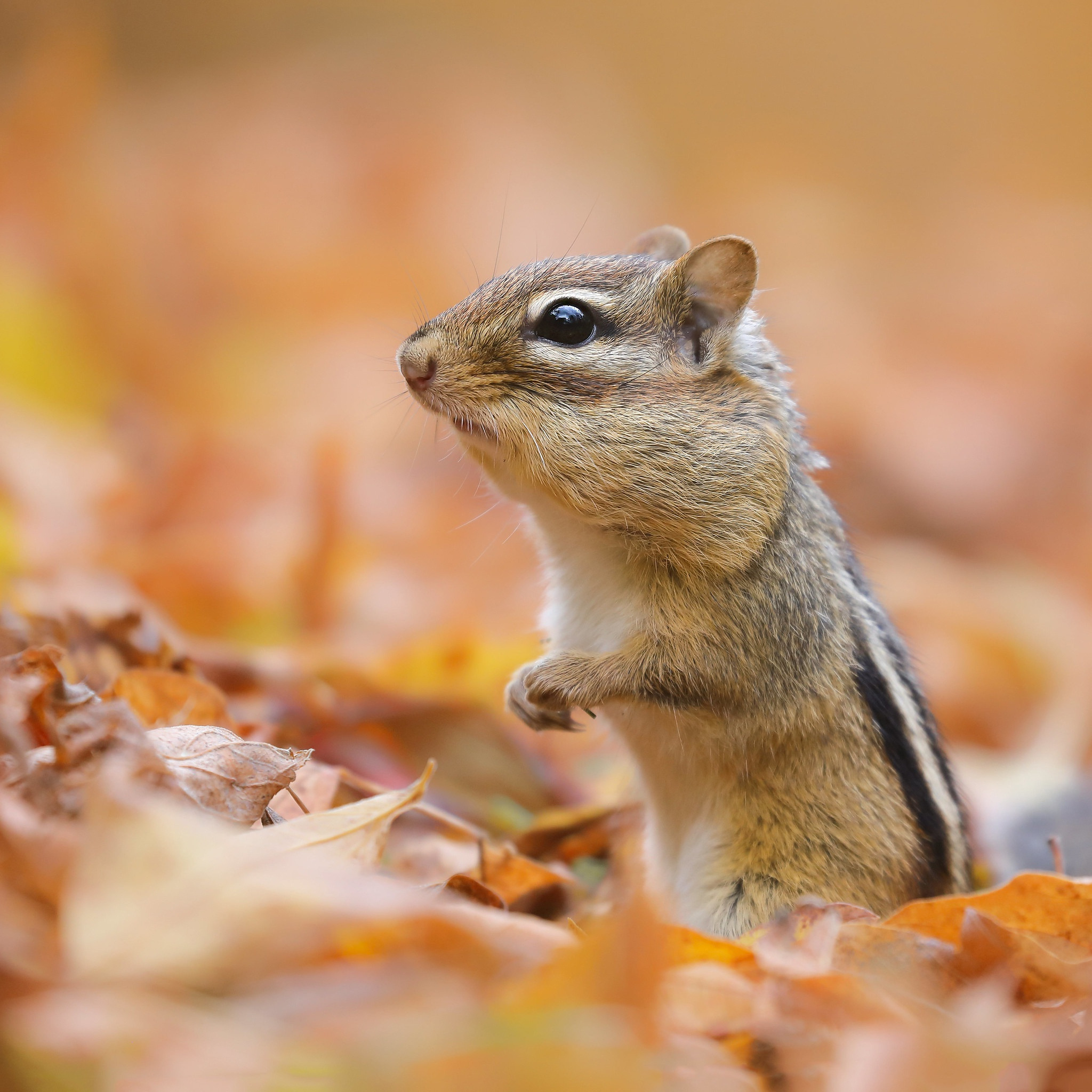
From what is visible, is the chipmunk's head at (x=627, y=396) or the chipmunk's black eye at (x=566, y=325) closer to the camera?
the chipmunk's head at (x=627, y=396)

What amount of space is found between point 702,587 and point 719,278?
756 mm

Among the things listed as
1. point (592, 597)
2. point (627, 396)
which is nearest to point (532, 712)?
point (592, 597)

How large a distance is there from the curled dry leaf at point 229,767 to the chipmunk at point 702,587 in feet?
2.84

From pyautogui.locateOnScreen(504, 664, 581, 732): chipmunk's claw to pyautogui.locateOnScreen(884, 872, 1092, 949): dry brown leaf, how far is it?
2.87 ft

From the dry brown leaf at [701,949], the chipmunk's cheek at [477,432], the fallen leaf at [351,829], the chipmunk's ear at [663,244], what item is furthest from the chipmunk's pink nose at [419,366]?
the dry brown leaf at [701,949]

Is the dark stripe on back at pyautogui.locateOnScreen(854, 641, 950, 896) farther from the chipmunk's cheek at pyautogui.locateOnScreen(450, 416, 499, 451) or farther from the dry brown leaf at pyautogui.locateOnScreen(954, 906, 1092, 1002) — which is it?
the chipmunk's cheek at pyautogui.locateOnScreen(450, 416, 499, 451)

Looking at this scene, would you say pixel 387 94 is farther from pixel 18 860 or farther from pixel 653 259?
pixel 18 860

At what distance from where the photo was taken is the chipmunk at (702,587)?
109 inches

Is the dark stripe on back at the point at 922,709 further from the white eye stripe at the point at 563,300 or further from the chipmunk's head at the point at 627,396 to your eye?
the white eye stripe at the point at 563,300

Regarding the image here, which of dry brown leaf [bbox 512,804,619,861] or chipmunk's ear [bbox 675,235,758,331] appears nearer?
chipmunk's ear [bbox 675,235,758,331]

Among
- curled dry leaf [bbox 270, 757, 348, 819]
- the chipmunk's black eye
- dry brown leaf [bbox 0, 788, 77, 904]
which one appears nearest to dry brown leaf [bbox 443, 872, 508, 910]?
curled dry leaf [bbox 270, 757, 348, 819]

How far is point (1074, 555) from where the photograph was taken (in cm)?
638

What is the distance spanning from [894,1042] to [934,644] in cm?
408

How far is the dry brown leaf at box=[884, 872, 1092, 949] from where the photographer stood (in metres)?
2.19
